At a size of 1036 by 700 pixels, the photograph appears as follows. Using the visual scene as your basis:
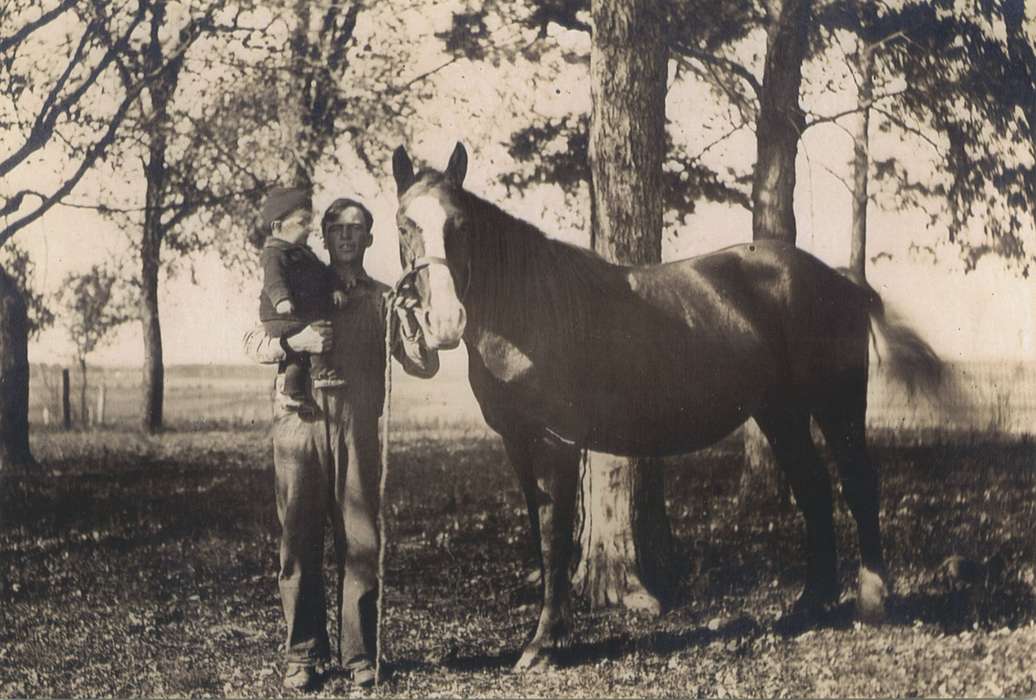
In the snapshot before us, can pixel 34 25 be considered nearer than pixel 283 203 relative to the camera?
No

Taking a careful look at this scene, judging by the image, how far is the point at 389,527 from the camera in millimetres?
3533

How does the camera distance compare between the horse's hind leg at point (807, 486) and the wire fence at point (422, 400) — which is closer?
the wire fence at point (422, 400)

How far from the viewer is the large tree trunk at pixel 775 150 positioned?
12.4ft

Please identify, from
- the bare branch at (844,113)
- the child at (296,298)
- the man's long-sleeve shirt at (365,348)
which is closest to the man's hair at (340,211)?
the child at (296,298)

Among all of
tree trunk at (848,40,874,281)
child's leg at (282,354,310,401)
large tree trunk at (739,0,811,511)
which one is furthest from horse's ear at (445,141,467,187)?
tree trunk at (848,40,874,281)

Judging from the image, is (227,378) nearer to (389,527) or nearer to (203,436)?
(203,436)

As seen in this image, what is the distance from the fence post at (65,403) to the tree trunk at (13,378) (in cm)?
19

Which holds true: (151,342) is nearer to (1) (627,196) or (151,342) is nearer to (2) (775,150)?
(1) (627,196)

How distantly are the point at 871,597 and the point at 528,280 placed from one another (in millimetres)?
1941

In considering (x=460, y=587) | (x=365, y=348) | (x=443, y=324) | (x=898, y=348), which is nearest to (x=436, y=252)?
(x=443, y=324)

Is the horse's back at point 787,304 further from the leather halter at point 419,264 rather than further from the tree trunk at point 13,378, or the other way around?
the tree trunk at point 13,378

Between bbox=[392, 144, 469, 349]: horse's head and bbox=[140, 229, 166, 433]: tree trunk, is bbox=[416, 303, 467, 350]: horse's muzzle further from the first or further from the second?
bbox=[140, 229, 166, 433]: tree trunk

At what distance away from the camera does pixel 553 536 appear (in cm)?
348

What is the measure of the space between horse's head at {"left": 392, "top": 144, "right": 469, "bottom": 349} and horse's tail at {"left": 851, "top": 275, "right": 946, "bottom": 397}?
1708mm
